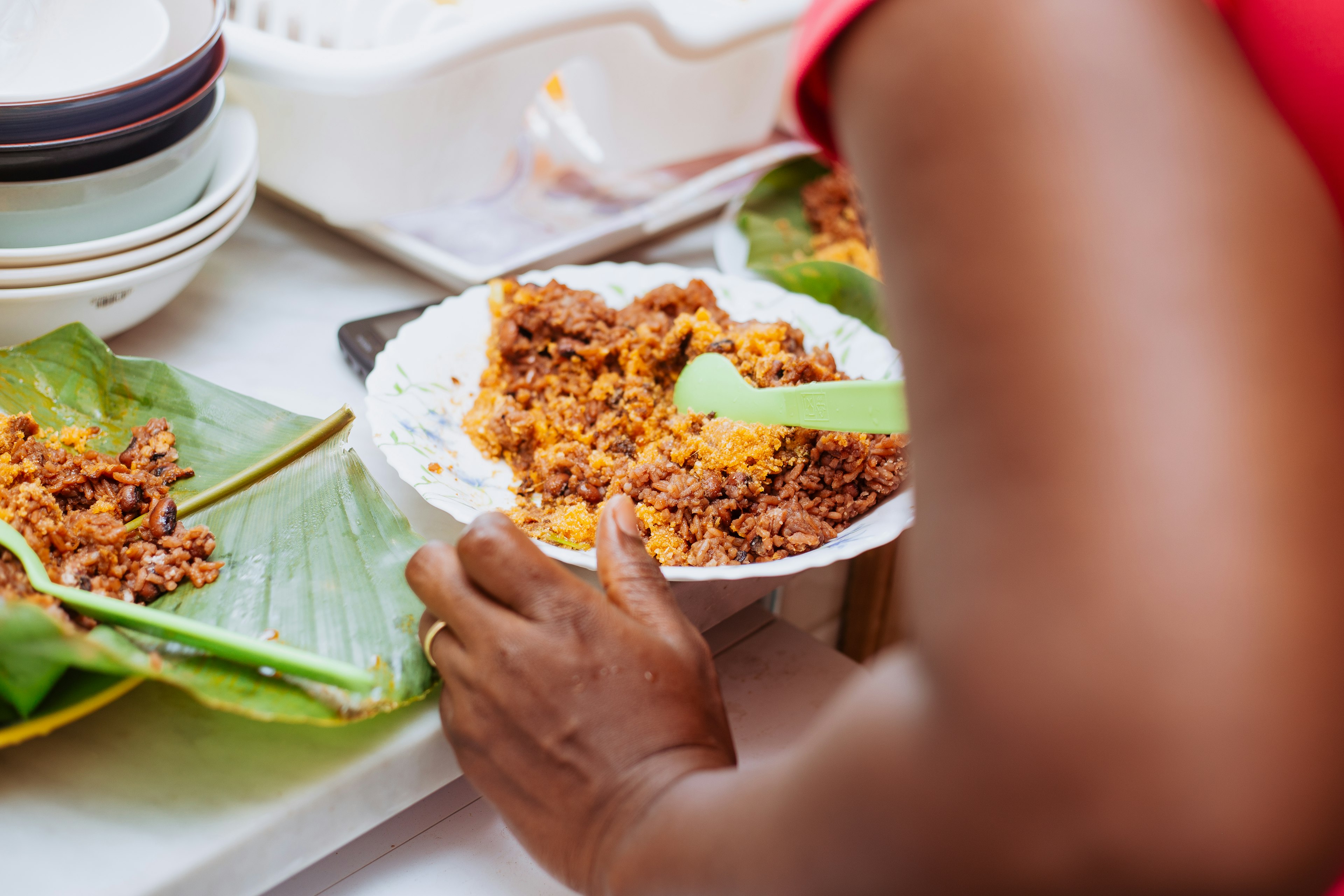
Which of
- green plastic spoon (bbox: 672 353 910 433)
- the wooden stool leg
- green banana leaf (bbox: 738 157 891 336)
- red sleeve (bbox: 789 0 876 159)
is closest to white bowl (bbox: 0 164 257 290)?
green plastic spoon (bbox: 672 353 910 433)

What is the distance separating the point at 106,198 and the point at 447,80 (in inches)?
17.7

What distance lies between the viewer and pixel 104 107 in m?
0.96

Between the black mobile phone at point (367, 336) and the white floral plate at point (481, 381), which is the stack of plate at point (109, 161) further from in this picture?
the white floral plate at point (481, 381)

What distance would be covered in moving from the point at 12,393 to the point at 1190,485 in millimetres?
1060

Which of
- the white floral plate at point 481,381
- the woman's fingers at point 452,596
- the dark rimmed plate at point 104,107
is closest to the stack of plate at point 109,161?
the dark rimmed plate at point 104,107

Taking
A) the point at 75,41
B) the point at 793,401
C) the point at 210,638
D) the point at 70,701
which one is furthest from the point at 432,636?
the point at 75,41

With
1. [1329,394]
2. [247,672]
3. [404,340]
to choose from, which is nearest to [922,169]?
[1329,394]

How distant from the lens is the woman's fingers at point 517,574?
2.11ft

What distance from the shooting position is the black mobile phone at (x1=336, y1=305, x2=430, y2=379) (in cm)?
120

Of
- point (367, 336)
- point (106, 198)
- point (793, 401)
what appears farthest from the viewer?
→ point (367, 336)

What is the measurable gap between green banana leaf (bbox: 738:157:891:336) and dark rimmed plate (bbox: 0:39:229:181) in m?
0.78

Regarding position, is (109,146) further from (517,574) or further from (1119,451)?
(1119,451)

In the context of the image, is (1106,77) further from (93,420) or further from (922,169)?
(93,420)

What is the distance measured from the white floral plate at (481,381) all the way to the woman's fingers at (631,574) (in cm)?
4
